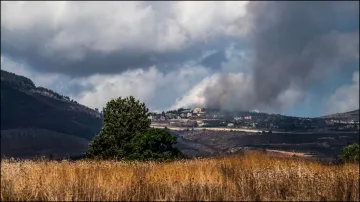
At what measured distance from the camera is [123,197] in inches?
533

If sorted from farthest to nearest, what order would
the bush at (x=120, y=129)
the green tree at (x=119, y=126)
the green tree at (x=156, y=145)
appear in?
the green tree at (x=119, y=126) < the bush at (x=120, y=129) < the green tree at (x=156, y=145)

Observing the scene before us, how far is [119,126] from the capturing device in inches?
1970

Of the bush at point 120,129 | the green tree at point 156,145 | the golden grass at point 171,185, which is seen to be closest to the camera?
the golden grass at point 171,185

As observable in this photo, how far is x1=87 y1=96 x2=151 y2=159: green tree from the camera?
4834 cm

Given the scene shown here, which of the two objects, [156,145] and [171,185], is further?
[156,145]

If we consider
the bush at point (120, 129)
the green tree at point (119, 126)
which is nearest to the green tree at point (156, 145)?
the bush at point (120, 129)

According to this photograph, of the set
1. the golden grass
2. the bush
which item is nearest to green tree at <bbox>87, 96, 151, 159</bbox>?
the bush

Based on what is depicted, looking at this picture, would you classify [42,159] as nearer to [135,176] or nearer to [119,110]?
[135,176]

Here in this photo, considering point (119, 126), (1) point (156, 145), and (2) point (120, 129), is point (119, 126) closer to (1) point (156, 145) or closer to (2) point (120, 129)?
(2) point (120, 129)

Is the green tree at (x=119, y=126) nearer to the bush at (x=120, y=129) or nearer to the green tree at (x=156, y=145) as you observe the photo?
the bush at (x=120, y=129)

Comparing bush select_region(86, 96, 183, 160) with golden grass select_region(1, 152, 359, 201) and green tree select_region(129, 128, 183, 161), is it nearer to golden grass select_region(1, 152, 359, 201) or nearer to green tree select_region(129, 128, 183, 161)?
green tree select_region(129, 128, 183, 161)

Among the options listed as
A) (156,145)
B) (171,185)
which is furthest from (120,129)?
(171,185)

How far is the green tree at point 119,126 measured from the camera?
48.3m

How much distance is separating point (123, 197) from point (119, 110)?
39.0 metres
